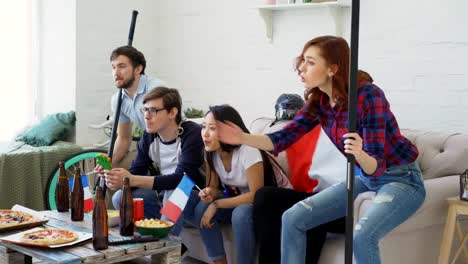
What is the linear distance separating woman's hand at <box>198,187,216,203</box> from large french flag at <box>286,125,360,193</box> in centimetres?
40

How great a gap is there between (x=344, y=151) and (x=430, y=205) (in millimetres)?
550

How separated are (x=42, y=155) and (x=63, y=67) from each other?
0.76 meters

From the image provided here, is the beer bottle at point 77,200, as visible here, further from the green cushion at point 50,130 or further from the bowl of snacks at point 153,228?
the green cushion at point 50,130

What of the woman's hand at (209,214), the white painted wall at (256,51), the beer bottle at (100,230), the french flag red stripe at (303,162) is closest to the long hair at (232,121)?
the french flag red stripe at (303,162)

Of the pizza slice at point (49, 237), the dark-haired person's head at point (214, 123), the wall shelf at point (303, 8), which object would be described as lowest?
the pizza slice at point (49, 237)

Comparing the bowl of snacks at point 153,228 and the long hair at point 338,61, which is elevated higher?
the long hair at point 338,61

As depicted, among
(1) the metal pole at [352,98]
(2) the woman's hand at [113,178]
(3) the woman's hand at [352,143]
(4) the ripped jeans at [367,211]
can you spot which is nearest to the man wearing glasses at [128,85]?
(2) the woman's hand at [113,178]

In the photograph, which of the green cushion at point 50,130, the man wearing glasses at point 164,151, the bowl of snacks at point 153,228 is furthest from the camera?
the green cushion at point 50,130

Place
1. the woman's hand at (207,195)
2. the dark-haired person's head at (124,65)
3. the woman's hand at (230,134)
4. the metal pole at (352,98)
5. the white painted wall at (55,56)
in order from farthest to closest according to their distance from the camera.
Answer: the white painted wall at (55,56) < the dark-haired person's head at (124,65) < the woman's hand at (207,195) < the woman's hand at (230,134) < the metal pole at (352,98)

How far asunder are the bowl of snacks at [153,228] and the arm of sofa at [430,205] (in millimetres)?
772

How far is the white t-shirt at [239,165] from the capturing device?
10.8 feet

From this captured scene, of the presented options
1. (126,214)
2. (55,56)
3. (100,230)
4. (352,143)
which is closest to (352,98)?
(352,143)

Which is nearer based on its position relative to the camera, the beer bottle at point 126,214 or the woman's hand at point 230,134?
the woman's hand at point 230,134

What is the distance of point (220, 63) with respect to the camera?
16.1ft
